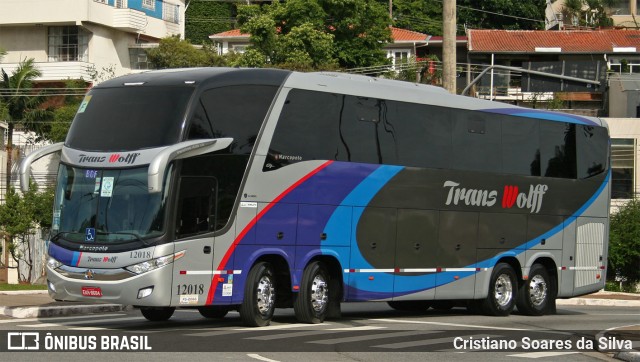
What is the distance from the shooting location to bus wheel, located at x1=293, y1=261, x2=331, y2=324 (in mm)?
19719

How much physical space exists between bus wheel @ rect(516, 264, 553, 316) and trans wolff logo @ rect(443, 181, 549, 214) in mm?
1468

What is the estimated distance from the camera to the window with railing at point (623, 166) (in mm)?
52531

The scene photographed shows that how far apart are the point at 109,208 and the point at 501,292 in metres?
10.3

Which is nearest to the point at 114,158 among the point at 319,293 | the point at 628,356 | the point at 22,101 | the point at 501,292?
the point at 319,293

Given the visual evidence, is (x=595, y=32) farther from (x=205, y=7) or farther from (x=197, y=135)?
(x=197, y=135)

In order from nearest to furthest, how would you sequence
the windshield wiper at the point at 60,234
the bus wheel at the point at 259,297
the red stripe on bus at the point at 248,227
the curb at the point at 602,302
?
the windshield wiper at the point at 60,234 < the red stripe on bus at the point at 248,227 < the bus wheel at the point at 259,297 < the curb at the point at 602,302

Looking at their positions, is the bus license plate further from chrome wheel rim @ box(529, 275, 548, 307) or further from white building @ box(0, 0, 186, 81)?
white building @ box(0, 0, 186, 81)

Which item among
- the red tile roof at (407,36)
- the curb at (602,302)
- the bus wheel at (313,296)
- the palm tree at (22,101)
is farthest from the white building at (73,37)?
the bus wheel at (313,296)

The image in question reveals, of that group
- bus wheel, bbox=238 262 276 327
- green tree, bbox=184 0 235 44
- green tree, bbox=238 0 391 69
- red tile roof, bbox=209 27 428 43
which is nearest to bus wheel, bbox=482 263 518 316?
bus wheel, bbox=238 262 276 327

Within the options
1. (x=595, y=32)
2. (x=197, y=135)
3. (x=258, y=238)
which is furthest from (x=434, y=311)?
(x=595, y=32)

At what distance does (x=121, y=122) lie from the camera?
Result: 18.3 meters

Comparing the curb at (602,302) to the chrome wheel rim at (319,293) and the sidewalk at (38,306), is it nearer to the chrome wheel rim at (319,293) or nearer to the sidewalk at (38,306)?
the sidewalk at (38,306)

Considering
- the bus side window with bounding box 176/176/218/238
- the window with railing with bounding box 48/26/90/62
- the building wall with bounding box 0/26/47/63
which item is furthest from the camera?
the building wall with bounding box 0/26/47/63

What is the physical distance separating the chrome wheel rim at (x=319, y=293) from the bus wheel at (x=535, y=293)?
670 centimetres
